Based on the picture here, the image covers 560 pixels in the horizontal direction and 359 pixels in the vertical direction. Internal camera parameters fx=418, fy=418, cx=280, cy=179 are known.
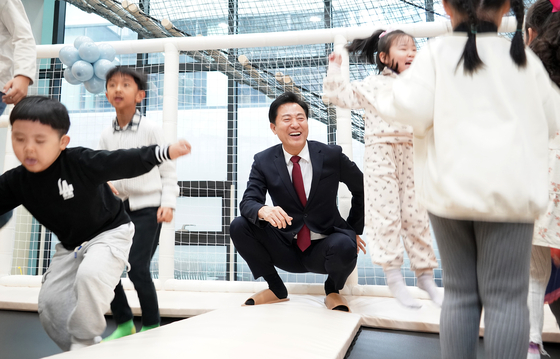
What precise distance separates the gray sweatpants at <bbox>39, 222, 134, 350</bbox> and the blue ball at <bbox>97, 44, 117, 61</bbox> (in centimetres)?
132

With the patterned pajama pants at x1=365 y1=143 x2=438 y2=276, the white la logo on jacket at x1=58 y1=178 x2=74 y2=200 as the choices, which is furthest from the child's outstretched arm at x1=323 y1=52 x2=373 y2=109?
the white la logo on jacket at x1=58 y1=178 x2=74 y2=200

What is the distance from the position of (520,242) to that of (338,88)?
2.62ft

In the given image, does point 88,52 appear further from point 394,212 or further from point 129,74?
point 394,212

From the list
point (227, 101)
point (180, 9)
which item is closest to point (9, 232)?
point (227, 101)

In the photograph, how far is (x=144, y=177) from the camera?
170 centimetres

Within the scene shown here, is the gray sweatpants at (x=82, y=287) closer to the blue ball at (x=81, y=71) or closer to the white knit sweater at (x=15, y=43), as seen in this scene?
the white knit sweater at (x=15, y=43)

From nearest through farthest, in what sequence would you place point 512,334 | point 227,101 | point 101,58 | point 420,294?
point 512,334
point 420,294
point 101,58
point 227,101

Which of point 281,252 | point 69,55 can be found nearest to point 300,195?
point 281,252

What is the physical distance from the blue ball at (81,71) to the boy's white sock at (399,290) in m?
1.83

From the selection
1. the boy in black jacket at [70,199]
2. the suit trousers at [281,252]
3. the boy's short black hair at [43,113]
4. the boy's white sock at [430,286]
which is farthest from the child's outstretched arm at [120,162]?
the boy's white sock at [430,286]

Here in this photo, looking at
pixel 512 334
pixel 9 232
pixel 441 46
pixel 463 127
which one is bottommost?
pixel 512 334

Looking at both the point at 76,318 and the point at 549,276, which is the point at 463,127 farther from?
the point at 76,318

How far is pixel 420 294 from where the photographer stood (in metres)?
2.14

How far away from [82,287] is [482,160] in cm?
111
